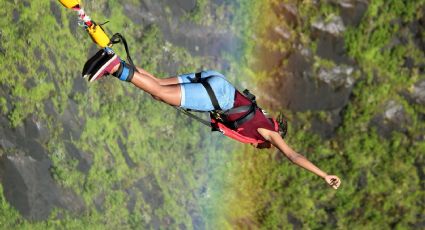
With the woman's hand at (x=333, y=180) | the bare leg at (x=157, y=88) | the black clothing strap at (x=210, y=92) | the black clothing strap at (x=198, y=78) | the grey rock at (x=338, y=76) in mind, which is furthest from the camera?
the grey rock at (x=338, y=76)

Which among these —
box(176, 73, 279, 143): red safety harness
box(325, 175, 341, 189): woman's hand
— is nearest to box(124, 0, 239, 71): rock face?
box(176, 73, 279, 143): red safety harness

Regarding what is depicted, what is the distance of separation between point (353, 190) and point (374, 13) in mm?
4063

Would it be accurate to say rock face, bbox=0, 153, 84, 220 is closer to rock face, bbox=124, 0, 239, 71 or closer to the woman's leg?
the woman's leg

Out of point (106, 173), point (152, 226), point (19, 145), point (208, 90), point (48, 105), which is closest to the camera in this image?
point (208, 90)

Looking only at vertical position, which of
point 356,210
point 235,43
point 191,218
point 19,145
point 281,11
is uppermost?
point 281,11

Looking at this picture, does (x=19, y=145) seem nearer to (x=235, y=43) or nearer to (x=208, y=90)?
(x=208, y=90)

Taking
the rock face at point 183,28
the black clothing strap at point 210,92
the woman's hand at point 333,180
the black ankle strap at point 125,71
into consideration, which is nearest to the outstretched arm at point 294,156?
the woman's hand at point 333,180

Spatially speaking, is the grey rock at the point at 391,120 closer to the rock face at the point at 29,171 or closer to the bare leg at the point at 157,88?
the rock face at the point at 29,171

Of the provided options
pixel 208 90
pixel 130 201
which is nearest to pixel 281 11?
pixel 130 201

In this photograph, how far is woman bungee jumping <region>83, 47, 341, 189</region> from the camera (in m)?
6.08

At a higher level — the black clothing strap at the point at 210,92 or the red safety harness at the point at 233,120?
the red safety harness at the point at 233,120

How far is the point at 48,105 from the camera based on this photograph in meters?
9.25

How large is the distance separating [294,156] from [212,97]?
1373 millimetres

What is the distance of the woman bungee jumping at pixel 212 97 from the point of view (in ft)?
19.9
